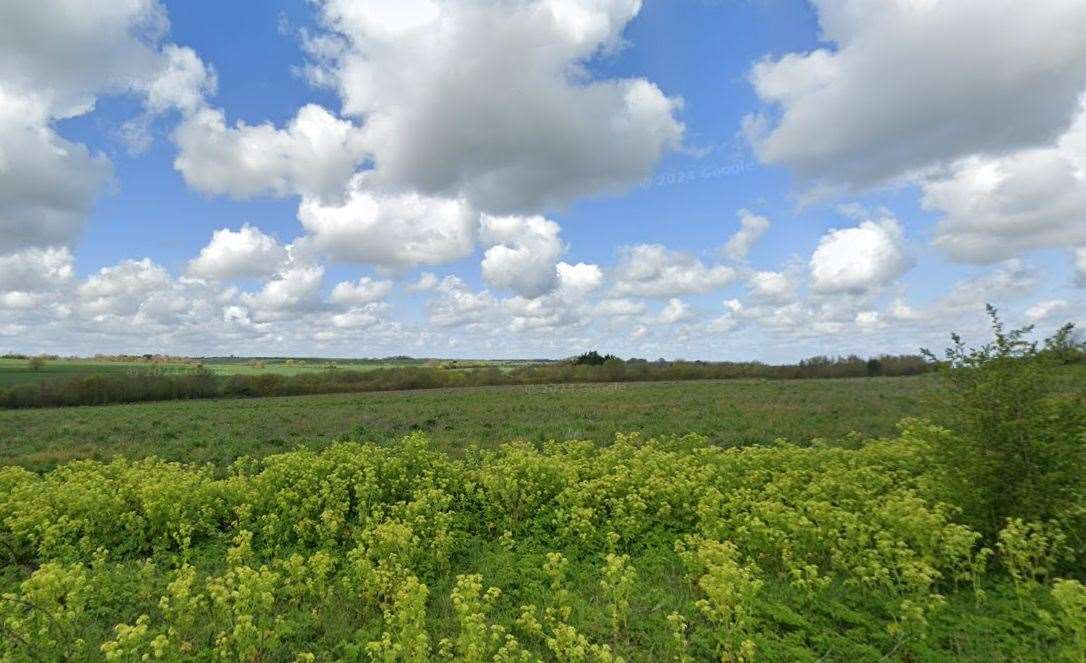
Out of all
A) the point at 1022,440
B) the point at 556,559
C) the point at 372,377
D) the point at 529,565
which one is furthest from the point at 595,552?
the point at 372,377

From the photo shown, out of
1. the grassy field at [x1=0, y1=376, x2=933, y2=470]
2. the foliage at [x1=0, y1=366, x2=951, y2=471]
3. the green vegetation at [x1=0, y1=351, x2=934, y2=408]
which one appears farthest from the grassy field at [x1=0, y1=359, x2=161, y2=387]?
the grassy field at [x1=0, y1=376, x2=933, y2=470]

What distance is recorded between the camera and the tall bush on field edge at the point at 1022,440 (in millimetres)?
8070

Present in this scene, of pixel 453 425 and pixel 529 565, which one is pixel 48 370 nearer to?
pixel 453 425

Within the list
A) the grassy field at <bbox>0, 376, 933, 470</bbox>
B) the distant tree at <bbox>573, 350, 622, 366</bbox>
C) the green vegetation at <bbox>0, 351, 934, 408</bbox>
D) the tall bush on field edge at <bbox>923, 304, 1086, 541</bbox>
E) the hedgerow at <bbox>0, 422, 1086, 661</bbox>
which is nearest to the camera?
the hedgerow at <bbox>0, 422, 1086, 661</bbox>

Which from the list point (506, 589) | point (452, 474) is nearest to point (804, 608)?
point (506, 589)

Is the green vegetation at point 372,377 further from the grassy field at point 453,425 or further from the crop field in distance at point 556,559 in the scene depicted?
the crop field in distance at point 556,559

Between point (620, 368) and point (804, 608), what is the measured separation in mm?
67576

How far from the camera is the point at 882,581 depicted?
260 inches

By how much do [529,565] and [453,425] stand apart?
16.6m

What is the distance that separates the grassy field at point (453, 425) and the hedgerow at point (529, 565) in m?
3.78

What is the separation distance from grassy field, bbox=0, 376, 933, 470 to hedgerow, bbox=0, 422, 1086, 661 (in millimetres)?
3784

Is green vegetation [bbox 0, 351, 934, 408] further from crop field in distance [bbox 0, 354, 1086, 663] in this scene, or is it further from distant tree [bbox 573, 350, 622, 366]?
crop field in distance [bbox 0, 354, 1086, 663]

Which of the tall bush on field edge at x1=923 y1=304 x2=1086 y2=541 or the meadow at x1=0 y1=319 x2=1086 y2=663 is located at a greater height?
the tall bush on field edge at x1=923 y1=304 x2=1086 y2=541

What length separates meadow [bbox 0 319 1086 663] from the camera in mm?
5809
